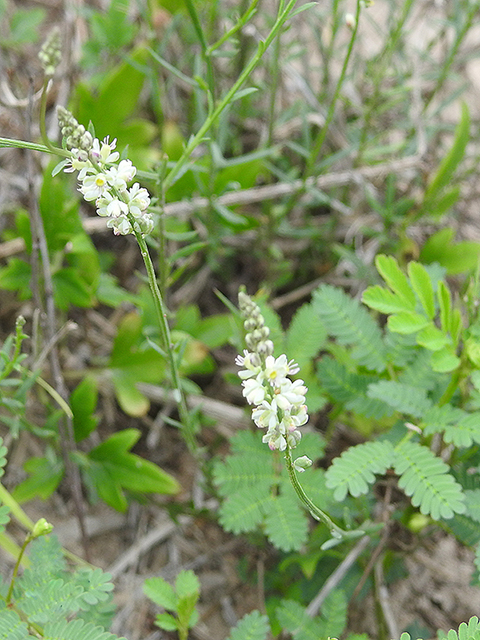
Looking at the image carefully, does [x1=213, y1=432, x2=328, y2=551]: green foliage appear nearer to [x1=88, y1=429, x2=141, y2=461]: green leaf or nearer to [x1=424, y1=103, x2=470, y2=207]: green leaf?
[x1=88, y1=429, x2=141, y2=461]: green leaf

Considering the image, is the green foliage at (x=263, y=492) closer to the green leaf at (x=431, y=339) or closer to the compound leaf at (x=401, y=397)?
the compound leaf at (x=401, y=397)

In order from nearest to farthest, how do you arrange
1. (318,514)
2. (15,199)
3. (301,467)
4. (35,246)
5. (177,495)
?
1. (301,467)
2. (318,514)
3. (35,246)
4. (177,495)
5. (15,199)

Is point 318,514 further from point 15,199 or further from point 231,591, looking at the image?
point 15,199

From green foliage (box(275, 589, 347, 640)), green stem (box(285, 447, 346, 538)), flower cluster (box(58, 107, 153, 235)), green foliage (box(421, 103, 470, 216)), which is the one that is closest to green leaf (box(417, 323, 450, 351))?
green stem (box(285, 447, 346, 538))

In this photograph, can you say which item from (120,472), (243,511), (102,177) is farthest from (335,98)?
(120,472)

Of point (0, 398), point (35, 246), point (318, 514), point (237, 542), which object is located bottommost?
point (237, 542)

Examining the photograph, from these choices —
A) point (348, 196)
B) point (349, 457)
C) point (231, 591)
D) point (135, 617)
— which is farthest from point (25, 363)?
point (348, 196)
